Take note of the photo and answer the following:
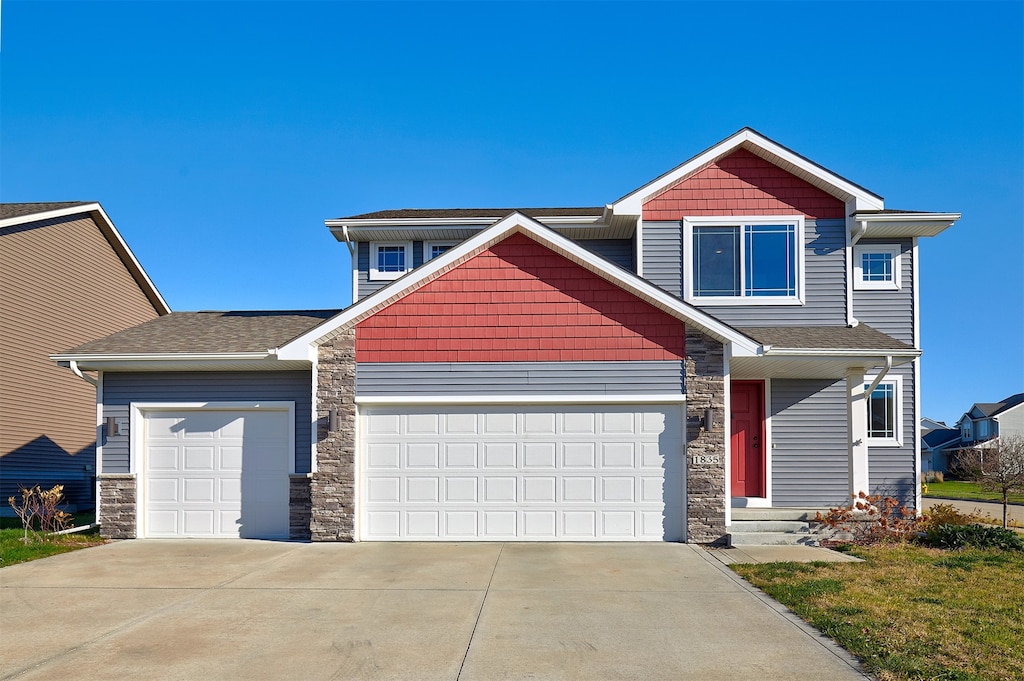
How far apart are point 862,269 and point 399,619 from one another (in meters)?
12.1

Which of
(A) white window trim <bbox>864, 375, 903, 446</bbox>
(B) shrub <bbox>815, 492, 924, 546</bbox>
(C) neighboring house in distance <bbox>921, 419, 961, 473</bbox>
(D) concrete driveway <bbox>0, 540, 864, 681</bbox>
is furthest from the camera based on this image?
(C) neighboring house in distance <bbox>921, 419, 961, 473</bbox>

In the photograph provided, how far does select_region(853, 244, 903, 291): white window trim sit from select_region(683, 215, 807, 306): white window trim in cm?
146

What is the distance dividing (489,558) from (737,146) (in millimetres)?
8968

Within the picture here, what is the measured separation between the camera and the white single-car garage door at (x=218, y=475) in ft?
44.4

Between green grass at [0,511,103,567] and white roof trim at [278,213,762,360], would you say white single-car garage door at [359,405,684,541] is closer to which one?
white roof trim at [278,213,762,360]

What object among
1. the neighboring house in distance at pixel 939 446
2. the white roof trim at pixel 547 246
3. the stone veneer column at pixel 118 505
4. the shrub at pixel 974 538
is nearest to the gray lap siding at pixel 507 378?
the white roof trim at pixel 547 246

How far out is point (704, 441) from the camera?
1274 centimetres

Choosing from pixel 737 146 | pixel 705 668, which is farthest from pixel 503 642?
pixel 737 146

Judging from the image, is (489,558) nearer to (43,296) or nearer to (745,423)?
(745,423)

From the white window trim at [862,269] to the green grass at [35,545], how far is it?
566 inches

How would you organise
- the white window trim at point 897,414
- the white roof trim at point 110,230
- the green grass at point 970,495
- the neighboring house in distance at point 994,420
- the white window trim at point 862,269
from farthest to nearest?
1. the neighboring house in distance at point 994,420
2. the green grass at point 970,495
3. the white roof trim at point 110,230
4. the white window trim at point 862,269
5. the white window trim at point 897,414

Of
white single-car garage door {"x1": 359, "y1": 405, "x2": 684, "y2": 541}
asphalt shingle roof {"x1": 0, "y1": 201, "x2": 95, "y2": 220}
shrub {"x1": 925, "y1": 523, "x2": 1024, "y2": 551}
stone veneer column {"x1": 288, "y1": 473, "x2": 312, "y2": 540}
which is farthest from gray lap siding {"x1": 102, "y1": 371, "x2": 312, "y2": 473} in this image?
shrub {"x1": 925, "y1": 523, "x2": 1024, "y2": 551}

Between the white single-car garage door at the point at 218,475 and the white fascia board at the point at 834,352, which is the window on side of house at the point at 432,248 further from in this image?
the white fascia board at the point at 834,352

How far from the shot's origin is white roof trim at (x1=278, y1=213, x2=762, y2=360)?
12.6 m
